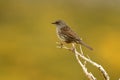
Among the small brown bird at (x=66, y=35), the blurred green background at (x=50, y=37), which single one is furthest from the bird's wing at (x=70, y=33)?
the blurred green background at (x=50, y=37)

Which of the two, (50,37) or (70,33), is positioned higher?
(50,37)

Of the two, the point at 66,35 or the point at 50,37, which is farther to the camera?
the point at 50,37

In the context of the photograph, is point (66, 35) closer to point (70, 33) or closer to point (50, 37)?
point (70, 33)

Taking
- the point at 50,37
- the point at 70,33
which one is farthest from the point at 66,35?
the point at 50,37

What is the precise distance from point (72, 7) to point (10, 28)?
18.2 feet

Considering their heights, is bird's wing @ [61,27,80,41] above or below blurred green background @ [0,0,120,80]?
below

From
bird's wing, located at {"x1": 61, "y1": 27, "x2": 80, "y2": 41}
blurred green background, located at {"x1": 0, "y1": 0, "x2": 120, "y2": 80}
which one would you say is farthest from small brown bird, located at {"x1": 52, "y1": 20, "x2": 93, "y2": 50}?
blurred green background, located at {"x1": 0, "y1": 0, "x2": 120, "y2": 80}

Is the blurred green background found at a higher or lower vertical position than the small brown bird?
higher

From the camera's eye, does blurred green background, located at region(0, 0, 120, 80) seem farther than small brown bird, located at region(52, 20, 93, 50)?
Yes

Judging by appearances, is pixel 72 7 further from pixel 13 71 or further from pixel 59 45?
pixel 59 45

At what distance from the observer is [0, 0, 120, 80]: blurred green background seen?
2419 centimetres

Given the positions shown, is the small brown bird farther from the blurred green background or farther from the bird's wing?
the blurred green background

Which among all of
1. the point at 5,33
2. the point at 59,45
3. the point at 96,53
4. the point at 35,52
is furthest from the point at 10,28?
the point at 59,45

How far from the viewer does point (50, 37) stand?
28203 mm
